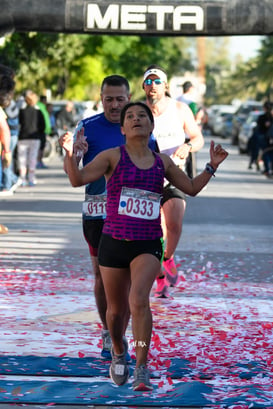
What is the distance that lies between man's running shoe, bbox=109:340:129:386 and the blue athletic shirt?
118cm

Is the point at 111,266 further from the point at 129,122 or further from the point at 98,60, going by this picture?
the point at 98,60

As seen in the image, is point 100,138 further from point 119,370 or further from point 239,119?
point 239,119

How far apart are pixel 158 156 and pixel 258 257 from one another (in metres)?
6.40

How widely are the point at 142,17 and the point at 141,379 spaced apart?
756cm

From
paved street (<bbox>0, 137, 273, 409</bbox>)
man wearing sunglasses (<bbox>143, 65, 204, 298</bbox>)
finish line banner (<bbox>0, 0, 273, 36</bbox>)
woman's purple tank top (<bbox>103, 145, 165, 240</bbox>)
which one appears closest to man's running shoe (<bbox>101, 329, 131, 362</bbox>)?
paved street (<bbox>0, 137, 273, 409</bbox>)

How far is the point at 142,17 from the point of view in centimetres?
1357

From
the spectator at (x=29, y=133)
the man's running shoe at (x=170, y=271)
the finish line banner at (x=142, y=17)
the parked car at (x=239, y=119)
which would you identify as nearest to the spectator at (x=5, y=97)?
the finish line banner at (x=142, y=17)

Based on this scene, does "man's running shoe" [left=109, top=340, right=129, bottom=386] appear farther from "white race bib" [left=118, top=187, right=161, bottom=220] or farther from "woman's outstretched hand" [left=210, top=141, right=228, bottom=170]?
"woman's outstretched hand" [left=210, top=141, right=228, bottom=170]

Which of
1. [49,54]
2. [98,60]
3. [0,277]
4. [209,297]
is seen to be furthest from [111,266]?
[98,60]

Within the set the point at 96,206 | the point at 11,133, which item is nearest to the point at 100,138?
the point at 96,206

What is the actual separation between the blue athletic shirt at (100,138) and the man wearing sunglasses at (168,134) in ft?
7.31

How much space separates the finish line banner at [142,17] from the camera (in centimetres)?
1360

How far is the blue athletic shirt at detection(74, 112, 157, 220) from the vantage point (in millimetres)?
7758

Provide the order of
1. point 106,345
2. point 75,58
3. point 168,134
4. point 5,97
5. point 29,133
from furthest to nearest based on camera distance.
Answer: point 75,58, point 29,133, point 5,97, point 168,134, point 106,345
